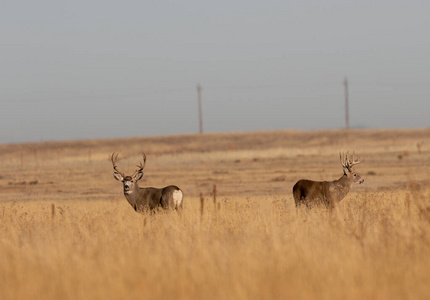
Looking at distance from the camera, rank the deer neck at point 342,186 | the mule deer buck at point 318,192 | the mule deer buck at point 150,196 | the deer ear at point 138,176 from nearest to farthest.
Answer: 1. the mule deer buck at point 150,196
2. the mule deer buck at point 318,192
3. the deer ear at point 138,176
4. the deer neck at point 342,186

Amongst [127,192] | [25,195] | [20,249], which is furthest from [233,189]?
[20,249]

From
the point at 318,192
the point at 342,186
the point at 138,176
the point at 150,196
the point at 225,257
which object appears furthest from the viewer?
the point at 342,186

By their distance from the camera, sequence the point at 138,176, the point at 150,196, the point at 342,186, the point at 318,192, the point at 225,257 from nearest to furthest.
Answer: the point at 225,257
the point at 318,192
the point at 150,196
the point at 138,176
the point at 342,186

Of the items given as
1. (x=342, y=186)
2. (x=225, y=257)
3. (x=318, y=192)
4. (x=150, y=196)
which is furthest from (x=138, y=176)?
(x=225, y=257)

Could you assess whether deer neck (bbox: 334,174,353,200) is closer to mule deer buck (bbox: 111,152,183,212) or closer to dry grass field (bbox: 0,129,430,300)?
dry grass field (bbox: 0,129,430,300)

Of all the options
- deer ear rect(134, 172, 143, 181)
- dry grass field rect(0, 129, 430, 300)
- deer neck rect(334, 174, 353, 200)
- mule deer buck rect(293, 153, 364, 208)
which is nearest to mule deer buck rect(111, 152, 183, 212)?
deer ear rect(134, 172, 143, 181)

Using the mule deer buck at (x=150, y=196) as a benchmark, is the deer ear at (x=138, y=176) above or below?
above

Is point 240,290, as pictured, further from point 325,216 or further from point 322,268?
point 325,216

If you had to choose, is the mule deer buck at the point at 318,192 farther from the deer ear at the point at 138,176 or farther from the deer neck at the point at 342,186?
the deer ear at the point at 138,176

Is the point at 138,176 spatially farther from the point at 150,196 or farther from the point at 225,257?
the point at 225,257

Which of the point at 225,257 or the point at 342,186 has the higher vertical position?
the point at 342,186

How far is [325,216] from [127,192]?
6.23 meters

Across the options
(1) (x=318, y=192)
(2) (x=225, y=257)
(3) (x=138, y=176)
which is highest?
(3) (x=138, y=176)

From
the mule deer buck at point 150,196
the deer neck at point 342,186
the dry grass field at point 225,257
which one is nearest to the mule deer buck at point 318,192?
the deer neck at point 342,186
